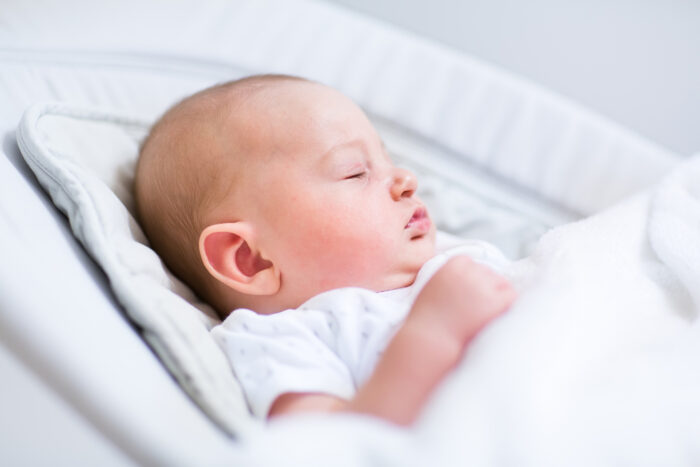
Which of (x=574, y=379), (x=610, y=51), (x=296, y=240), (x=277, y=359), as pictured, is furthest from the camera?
(x=610, y=51)

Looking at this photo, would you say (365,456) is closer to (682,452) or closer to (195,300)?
(682,452)

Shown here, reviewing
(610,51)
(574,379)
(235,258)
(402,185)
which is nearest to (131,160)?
(235,258)

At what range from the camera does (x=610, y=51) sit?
4.48 feet

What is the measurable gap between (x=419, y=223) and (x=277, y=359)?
11.4 inches

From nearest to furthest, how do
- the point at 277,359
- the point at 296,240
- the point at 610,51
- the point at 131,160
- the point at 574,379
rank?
the point at 574,379
the point at 277,359
the point at 296,240
the point at 131,160
the point at 610,51

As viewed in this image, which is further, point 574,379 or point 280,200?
point 280,200

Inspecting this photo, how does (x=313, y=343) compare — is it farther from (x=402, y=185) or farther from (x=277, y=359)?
(x=402, y=185)

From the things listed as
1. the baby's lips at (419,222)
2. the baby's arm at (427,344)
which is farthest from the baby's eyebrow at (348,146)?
the baby's arm at (427,344)

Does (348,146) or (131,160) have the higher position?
(348,146)

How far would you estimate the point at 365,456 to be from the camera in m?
0.44

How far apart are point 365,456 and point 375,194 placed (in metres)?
0.43

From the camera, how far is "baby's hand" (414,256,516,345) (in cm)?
60

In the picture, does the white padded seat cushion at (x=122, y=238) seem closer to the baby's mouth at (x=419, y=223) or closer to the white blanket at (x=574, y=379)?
the white blanket at (x=574, y=379)

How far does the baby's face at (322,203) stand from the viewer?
78 cm
